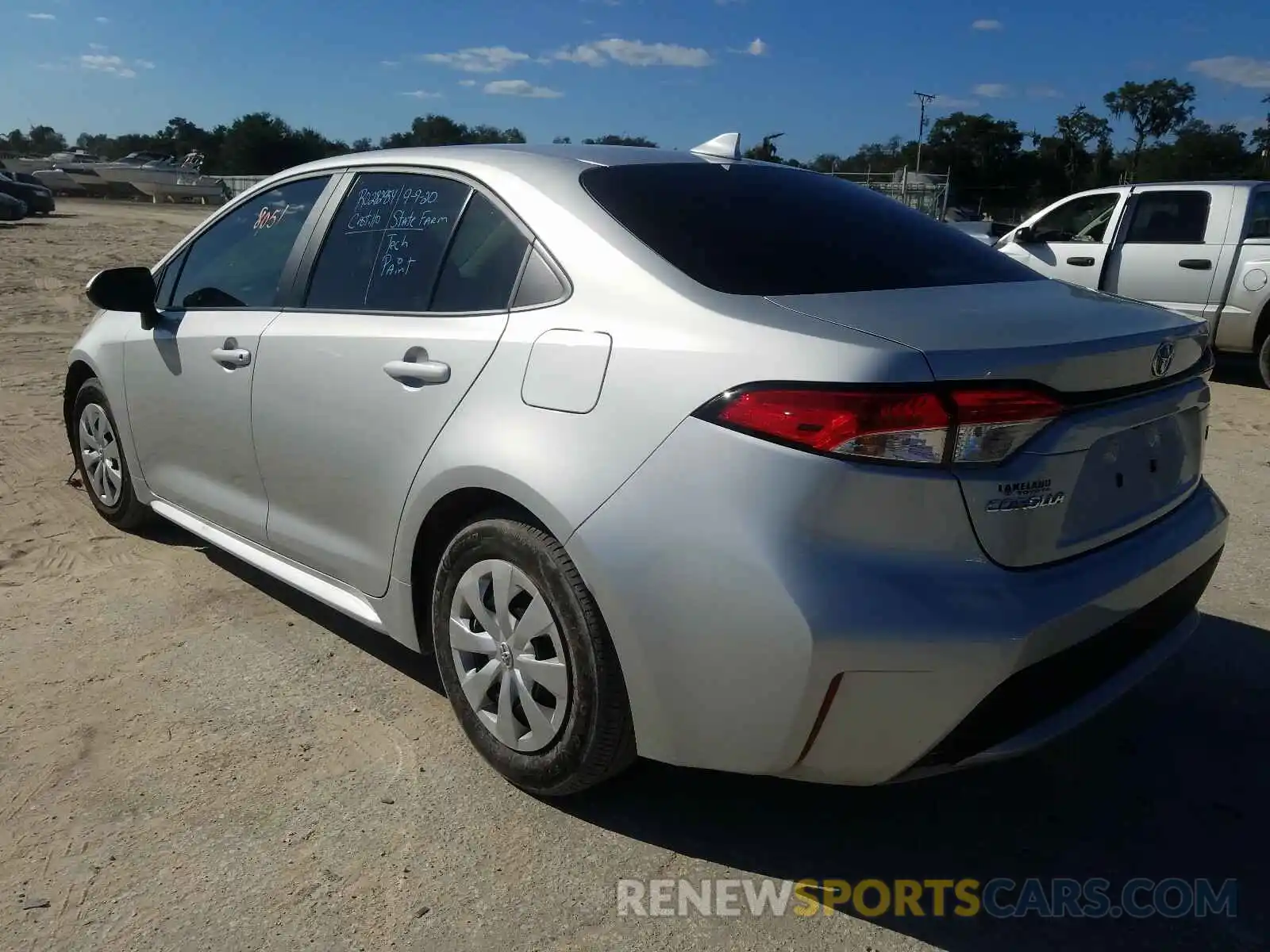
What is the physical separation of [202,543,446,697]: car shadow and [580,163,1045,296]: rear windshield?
1.60 m

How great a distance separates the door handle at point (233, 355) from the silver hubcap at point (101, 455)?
3.80ft

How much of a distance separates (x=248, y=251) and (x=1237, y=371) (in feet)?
31.2

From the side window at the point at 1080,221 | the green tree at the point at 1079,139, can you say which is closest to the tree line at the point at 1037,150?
the green tree at the point at 1079,139

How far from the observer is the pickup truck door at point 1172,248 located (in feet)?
29.1

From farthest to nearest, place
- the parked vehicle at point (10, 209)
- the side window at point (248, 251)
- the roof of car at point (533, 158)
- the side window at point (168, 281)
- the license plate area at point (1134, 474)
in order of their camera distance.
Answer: the parked vehicle at point (10, 209) < the side window at point (168, 281) < the side window at point (248, 251) < the roof of car at point (533, 158) < the license plate area at point (1134, 474)

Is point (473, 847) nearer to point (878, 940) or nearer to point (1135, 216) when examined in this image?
point (878, 940)

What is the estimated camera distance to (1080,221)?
33.3ft

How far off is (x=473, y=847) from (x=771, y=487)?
1185 millimetres

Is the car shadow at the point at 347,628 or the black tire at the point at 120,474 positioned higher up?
the black tire at the point at 120,474

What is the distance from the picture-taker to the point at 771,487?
1.97 metres

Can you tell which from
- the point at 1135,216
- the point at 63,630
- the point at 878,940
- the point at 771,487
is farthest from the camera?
the point at 1135,216

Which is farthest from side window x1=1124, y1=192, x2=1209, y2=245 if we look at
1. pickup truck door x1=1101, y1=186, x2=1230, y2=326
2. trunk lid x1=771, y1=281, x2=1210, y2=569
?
trunk lid x1=771, y1=281, x2=1210, y2=569

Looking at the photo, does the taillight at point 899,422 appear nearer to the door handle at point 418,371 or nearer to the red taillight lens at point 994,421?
the red taillight lens at point 994,421

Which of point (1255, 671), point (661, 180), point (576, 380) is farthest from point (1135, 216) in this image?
point (576, 380)
